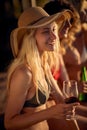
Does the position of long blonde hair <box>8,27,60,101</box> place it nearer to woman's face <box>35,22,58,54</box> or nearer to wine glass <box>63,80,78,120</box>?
woman's face <box>35,22,58,54</box>

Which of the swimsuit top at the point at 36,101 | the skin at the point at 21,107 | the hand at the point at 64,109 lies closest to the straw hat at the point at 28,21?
the skin at the point at 21,107

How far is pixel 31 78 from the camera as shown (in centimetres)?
A: 201

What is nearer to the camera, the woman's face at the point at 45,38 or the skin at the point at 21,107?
the skin at the point at 21,107

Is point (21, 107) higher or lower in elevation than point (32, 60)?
lower

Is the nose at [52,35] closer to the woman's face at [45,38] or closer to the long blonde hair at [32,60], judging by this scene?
the woman's face at [45,38]

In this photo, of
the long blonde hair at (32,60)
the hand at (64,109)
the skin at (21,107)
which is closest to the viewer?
the hand at (64,109)

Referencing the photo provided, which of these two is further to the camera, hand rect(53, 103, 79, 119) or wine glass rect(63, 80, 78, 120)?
wine glass rect(63, 80, 78, 120)

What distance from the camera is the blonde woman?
1.94m

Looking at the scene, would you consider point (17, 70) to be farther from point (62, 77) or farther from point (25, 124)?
point (62, 77)

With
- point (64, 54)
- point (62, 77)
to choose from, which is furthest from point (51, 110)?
point (64, 54)

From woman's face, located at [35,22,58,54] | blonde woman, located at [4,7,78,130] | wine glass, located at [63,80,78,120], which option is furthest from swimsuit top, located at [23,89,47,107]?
woman's face, located at [35,22,58,54]

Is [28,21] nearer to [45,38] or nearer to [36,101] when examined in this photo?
[45,38]

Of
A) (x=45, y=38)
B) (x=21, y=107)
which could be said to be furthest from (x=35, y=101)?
(x=45, y=38)

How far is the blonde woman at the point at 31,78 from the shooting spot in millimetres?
1941
